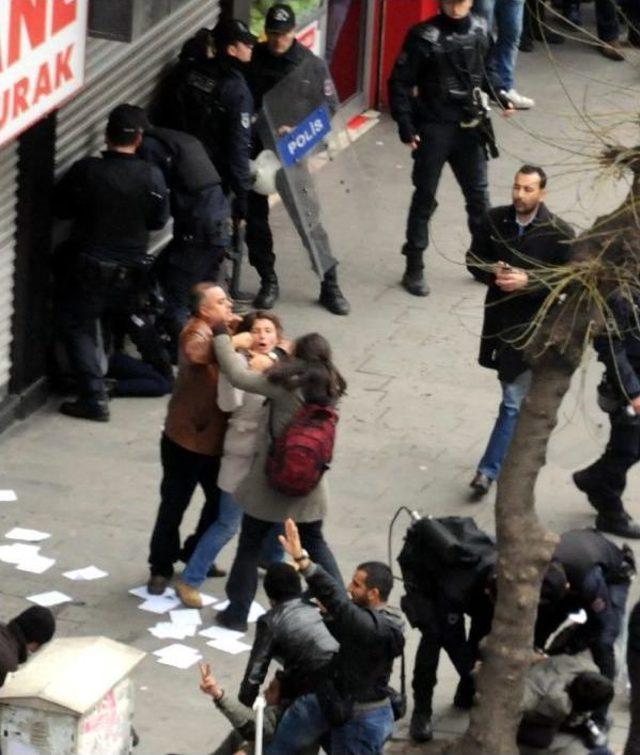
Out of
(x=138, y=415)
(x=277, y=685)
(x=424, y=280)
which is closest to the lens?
(x=277, y=685)

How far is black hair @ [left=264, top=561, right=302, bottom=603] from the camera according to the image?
29.2 feet

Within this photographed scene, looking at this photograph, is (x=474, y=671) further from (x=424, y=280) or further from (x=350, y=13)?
(x=350, y=13)

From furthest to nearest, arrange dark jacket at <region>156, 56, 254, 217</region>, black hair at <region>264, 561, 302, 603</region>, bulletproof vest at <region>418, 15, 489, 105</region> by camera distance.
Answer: bulletproof vest at <region>418, 15, 489, 105</region>
dark jacket at <region>156, 56, 254, 217</region>
black hair at <region>264, 561, 302, 603</region>

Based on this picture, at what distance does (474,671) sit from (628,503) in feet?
9.78

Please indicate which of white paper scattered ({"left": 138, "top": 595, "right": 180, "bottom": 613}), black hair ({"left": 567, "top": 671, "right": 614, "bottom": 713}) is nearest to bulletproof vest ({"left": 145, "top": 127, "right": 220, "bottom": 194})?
white paper scattered ({"left": 138, "top": 595, "right": 180, "bottom": 613})

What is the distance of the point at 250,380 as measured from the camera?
1003 cm

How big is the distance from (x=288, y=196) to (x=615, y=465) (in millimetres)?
3516

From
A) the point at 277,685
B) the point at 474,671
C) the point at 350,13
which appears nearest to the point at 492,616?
the point at 474,671

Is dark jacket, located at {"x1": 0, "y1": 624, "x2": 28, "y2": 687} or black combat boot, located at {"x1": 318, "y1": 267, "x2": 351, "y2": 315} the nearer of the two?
dark jacket, located at {"x1": 0, "y1": 624, "x2": 28, "y2": 687}

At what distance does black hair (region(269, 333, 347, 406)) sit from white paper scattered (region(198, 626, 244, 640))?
128 centimetres

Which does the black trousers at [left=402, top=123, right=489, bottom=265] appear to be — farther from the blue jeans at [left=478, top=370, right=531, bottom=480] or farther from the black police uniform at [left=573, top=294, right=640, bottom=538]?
the black police uniform at [left=573, top=294, right=640, bottom=538]

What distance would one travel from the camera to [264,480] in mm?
10102

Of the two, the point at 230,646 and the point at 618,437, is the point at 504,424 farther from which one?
the point at 230,646

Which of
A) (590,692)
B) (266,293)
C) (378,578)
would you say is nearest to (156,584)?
(378,578)
